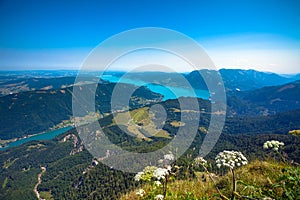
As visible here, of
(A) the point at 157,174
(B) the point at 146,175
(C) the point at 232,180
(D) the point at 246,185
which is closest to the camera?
(A) the point at 157,174

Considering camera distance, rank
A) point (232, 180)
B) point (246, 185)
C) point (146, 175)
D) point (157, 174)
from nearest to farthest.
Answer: point (157, 174) < point (146, 175) < point (246, 185) < point (232, 180)

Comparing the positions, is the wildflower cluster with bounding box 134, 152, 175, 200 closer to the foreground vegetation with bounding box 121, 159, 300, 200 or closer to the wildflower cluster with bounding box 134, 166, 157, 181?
the wildflower cluster with bounding box 134, 166, 157, 181

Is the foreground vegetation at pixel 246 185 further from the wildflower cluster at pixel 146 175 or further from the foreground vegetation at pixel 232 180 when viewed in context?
the wildflower cluster at pixel 146 175

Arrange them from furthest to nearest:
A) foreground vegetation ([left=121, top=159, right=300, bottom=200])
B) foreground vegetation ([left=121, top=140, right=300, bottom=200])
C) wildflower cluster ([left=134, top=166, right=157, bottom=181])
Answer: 1. foreground vegetation ([left=121, top=159, right=300, bottom=200])
2. wildflower cluster ([left=134, top=166, right=157, bottom=181])
3. foreground vegetation ([left=121, top=140, right=300, bottom=200])

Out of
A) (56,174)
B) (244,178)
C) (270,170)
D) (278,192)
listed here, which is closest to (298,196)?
(278,192)

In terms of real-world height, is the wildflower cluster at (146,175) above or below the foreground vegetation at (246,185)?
above

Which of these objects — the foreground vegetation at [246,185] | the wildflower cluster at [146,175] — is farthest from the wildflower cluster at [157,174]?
the foreground vegetation at [246,185]

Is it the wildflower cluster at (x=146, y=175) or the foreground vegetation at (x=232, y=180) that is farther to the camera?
the wildflower cluster at (x=146, y=175)

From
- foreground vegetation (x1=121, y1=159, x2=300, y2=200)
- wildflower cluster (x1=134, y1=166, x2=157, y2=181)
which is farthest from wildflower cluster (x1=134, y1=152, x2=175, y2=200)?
foreground vegetation (x1=121, y1=159, x2=300, y2=200)

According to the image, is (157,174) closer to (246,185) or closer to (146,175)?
(146,175)

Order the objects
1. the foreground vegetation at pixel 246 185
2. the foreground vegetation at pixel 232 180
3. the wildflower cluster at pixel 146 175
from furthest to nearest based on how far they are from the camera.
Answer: the foreground vegetation at pixel 246 185, the wildflower cluster at pixel 146 175, the foreground vegetation at pixel 232 180

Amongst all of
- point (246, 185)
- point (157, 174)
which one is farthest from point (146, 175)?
point (246, 185)

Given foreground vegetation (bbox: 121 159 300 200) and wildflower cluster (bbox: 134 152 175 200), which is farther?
foreground vegetation (bbox: 121 159 300 200)
